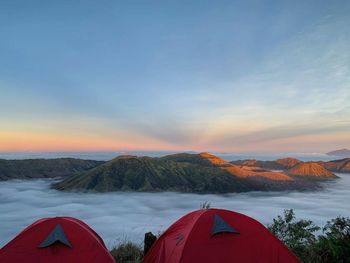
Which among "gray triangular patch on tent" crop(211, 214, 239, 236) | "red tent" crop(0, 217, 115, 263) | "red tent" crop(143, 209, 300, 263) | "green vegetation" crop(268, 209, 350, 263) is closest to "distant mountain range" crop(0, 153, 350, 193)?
"green vegetation" crop(268, 209, 350, 263)

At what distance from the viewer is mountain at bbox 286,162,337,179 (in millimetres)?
157375

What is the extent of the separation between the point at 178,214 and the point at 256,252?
92.9m

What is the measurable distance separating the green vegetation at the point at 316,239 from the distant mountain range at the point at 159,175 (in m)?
102

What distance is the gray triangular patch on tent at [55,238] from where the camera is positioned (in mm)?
6447

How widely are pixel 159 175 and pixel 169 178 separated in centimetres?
415

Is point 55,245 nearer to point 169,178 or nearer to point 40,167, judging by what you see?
point 169,178

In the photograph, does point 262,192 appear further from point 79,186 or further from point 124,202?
point 79,186

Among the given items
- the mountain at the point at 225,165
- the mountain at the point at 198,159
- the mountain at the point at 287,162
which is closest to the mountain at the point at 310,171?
the mountain at the point at 287,162

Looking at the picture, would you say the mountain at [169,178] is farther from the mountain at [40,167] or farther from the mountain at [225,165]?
the mountain at [40,167]

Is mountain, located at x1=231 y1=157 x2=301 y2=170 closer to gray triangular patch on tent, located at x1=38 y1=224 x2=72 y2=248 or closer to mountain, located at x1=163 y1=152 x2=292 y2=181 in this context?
mountain, located at x1=163 y1=152 x2=292 y2=181

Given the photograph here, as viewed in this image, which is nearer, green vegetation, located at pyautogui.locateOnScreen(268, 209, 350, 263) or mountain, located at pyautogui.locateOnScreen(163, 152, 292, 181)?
green vegetation, located at pyautogui.locateOnScreen(268, 209, 350, 263)

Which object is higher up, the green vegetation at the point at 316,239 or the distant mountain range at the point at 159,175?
the green vegetation at the point at 316,239

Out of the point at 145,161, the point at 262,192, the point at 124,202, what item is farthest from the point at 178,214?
the point at 262,192

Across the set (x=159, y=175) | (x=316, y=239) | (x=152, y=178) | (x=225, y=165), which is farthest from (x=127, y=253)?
(x=225, y=165)
